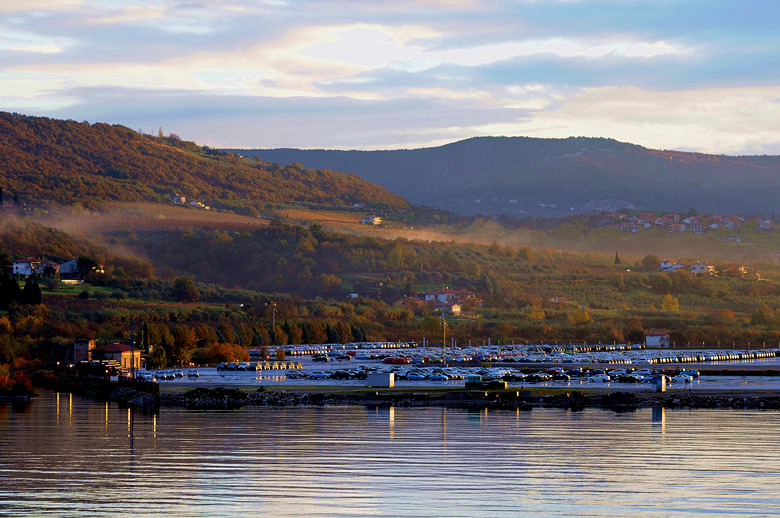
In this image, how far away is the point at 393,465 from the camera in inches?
1299

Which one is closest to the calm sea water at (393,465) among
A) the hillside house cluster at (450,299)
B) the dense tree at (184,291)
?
the dense tree at (184,291)

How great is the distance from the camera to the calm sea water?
2594 centimetres

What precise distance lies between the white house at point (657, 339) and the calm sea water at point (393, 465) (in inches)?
3987

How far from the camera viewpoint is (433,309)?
180875 mm

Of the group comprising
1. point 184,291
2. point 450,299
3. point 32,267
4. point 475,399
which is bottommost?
point 475,399

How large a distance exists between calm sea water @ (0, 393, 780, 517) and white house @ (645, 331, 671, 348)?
101264 mm

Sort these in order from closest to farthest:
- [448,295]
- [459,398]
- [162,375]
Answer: [459,398] < [162,375] < [448,295]

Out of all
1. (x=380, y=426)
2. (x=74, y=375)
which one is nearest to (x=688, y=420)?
(x=380, y=426)

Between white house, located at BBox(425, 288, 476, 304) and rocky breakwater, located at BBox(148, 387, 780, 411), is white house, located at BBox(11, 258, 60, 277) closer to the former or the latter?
white house, located at BBox(425, 288, 476, 304)

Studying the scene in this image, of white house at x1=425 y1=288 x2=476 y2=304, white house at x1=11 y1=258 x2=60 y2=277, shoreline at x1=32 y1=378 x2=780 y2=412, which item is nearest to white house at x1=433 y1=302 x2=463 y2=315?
white house at x1=425 y1=288 x2=476 y2=304

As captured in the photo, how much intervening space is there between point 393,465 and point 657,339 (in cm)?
12548

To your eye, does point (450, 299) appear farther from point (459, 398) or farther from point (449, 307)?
point (459, 398)

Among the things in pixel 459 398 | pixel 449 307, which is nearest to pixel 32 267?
pixel 449 307

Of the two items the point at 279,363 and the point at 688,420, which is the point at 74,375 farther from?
the point at 688,420
